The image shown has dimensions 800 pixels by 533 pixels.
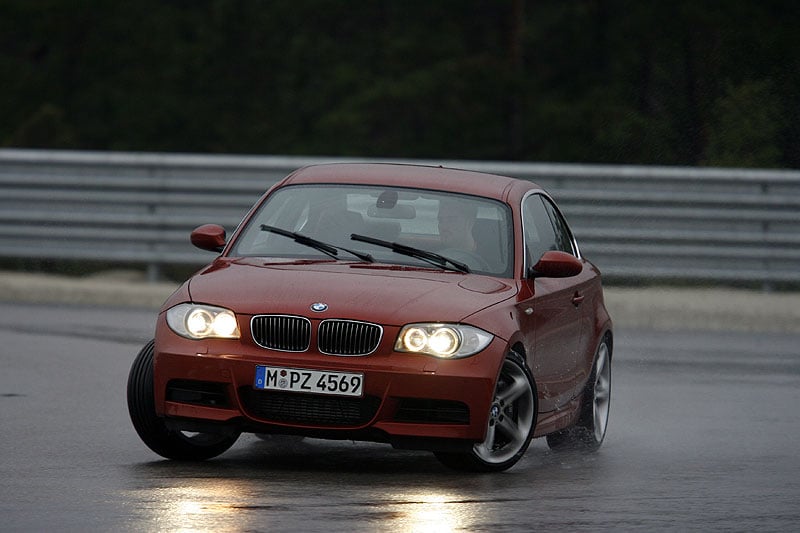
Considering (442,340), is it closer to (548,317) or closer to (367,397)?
(367,397)

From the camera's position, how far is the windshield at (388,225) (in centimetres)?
984

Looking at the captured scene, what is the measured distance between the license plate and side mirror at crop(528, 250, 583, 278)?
4.92 feet

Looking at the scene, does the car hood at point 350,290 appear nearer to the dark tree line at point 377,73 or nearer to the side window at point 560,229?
the side window at point 560,229

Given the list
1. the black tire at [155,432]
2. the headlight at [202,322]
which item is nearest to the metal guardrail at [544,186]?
the black tire at [155,432]

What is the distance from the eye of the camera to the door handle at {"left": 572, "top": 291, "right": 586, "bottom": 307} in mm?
10472

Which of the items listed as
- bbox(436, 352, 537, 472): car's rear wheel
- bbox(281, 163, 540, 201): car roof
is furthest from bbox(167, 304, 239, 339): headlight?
bbox(281, 163, 540, 201): car roof

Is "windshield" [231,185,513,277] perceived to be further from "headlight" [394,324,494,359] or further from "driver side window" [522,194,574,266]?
"headlight" [394,324,494,359]

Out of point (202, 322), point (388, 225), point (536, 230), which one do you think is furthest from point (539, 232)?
point (202, 322)

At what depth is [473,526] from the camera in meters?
7.51

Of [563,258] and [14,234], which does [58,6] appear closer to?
[14,234]

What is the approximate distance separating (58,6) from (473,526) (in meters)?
45.3

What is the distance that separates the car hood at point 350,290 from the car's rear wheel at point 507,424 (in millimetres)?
357

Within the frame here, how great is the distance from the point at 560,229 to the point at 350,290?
263 cm

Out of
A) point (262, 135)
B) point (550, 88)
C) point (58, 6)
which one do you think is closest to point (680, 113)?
point (550, 88)
